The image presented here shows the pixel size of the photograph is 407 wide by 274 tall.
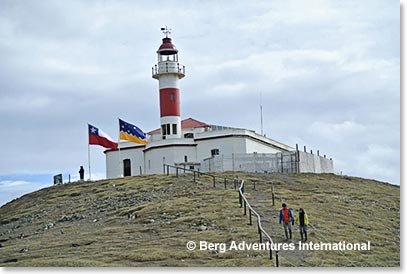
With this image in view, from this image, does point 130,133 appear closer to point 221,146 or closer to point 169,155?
point 169,155

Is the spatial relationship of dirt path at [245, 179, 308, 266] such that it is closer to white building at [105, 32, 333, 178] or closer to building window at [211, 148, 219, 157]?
white building at [105, 32, 333, 178]

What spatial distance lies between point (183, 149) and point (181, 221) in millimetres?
17907

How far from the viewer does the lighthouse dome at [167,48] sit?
43625mm

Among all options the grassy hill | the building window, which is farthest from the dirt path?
the building window

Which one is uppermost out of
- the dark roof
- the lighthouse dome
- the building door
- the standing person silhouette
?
the lighthouse dome

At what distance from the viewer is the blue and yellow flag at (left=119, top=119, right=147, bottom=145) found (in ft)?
129

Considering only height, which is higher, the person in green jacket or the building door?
the building door

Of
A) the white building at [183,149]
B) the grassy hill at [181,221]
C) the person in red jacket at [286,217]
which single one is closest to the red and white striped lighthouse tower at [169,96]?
the white building at [183,149]

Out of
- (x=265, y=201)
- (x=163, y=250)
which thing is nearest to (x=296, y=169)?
(x=265, y=201)

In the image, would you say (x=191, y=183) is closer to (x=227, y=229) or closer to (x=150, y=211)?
(x=150, y=211)

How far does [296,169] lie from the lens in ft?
127

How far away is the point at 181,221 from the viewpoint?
952 inches

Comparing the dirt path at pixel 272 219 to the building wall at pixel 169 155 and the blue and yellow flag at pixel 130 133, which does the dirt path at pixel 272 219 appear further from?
the building wall at pixel 169 155

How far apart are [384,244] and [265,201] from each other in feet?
21.1
